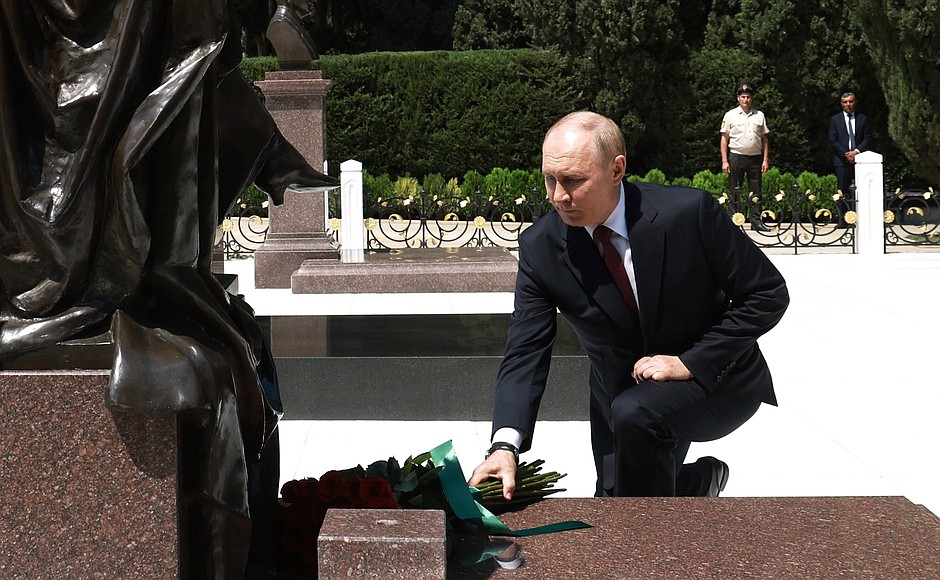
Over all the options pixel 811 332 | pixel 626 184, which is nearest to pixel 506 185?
pixel 811 332

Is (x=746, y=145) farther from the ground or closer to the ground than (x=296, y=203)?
farther from the ground

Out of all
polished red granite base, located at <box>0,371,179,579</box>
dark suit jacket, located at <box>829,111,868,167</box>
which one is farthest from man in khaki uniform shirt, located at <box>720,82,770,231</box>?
polished red granite base, located at <box>0,371,179,579</box>

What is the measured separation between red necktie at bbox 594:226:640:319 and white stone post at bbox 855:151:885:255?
11.1 meters

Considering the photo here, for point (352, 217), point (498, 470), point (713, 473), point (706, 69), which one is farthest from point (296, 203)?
point (706, 69)

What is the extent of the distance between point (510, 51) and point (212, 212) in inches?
741

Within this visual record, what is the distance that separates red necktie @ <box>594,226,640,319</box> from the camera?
3.40m

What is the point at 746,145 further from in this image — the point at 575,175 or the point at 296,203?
the point at 575,175

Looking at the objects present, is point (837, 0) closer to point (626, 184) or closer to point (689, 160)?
point (689, 160)

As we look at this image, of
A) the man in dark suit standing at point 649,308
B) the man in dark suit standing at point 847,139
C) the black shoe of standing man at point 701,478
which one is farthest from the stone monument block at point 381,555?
the man in dark suit standing at point 847,139

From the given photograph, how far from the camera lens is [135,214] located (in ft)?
7.36

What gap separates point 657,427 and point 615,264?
496mm

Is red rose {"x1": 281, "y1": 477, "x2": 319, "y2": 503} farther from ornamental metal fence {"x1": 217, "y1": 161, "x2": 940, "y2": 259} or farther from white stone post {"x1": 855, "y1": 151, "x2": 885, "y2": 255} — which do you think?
white stone post {"x1": 855, "y1": 151, "x2": 885, "y2": 255}

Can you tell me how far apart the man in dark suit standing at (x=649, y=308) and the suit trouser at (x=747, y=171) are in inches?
515

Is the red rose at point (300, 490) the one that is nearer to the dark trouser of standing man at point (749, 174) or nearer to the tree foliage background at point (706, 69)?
the dark trouser of standing man at point (749, 174)
